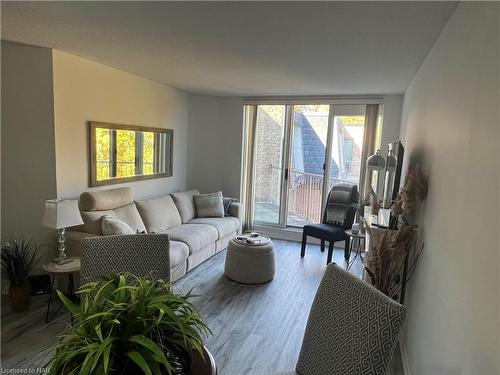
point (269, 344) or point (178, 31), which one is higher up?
point (178, 31)

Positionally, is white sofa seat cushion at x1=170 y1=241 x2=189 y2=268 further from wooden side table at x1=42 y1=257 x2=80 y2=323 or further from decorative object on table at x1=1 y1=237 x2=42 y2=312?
decorative object on table at x1=1 y1=237 x2=42 y2=312

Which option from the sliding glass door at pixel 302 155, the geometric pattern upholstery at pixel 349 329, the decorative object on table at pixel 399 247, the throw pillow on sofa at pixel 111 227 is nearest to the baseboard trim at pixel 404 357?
the decorative object on table at pixel 399 247

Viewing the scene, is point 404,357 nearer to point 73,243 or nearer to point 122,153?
point 73,243

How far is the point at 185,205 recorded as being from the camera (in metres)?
4.87

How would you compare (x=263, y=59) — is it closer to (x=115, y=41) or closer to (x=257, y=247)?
(x=115, y=41)

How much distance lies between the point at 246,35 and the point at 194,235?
2.47m

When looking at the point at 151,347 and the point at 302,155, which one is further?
the point at 302,155

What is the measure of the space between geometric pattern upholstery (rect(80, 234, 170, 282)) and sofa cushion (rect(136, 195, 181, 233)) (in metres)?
2.23

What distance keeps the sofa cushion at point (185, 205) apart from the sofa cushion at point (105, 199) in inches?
34.8

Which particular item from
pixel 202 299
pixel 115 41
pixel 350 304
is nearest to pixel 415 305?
pixel 350 304

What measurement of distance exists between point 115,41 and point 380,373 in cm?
283

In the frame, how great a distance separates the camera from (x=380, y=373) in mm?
1241

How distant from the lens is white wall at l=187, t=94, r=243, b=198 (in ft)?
18.4

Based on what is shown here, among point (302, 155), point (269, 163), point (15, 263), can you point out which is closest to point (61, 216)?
point (15, 263)
